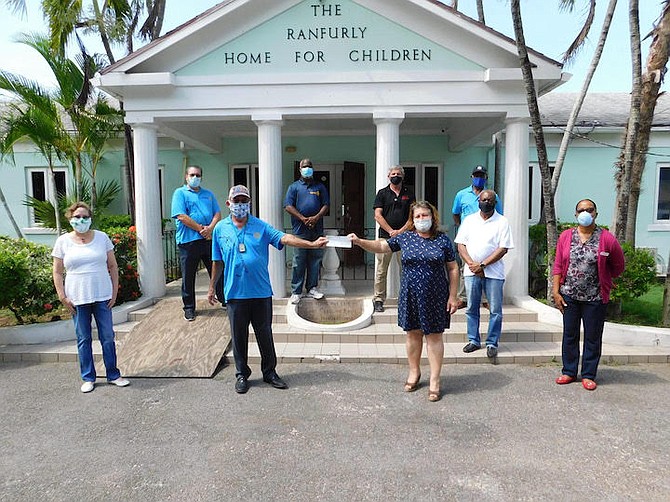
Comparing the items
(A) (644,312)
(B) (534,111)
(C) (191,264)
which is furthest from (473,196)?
(C) (191,264)

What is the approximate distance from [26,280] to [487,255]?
5.77m

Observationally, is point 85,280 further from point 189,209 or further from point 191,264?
point 189,209

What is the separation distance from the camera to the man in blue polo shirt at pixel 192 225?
6.26 metres

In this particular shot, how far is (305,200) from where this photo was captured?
22.0 feet

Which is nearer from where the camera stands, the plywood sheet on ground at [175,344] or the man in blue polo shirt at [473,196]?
the plywood sheet on ground at [175,344]

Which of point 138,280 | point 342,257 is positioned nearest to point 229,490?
point 138,280

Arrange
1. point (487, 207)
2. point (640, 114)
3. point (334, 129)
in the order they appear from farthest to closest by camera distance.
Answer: point (334, 129), point (640, 114), point (487, 207)

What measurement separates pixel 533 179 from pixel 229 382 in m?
9.20

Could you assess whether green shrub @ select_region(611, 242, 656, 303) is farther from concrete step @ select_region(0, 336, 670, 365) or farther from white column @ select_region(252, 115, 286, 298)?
white column @ select_region(252, 115, 286, 298)

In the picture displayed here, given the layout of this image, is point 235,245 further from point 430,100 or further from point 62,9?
point 62,9

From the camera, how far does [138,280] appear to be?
296 inches

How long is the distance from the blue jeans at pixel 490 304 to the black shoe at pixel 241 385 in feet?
8.80

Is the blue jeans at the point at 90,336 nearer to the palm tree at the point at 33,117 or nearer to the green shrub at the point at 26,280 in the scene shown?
the green shrub at the point at 26,280

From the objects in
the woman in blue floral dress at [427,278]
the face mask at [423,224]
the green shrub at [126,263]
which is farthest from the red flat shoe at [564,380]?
the green shrub at [126,263]
